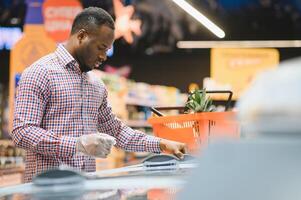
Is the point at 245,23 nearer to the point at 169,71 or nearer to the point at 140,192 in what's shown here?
the point at 169,71

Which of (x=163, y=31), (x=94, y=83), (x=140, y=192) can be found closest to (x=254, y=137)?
(x=140, y=192)

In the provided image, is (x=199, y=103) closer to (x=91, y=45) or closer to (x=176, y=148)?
(x=176, y=148)

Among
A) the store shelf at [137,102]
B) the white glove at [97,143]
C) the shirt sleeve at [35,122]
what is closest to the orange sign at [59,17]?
the store shelf at [137,102]

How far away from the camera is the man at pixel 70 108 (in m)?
2.46

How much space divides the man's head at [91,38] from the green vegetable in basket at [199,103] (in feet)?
1.75

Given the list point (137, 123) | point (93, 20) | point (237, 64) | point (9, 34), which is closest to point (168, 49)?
point (237, 64)

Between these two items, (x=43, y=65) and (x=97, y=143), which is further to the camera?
(x=43, y=65)

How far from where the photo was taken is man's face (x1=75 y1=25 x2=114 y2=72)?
2.83m

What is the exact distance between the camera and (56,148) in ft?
7.86

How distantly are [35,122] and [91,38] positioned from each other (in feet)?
1.87

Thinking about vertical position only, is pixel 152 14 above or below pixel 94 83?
above

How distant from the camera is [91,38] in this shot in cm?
282

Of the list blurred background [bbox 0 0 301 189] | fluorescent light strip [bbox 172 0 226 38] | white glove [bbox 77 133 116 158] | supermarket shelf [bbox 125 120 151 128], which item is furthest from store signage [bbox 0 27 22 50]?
white glove [bbox 77 133 116 158]

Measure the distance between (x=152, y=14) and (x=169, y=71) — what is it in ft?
10.8
